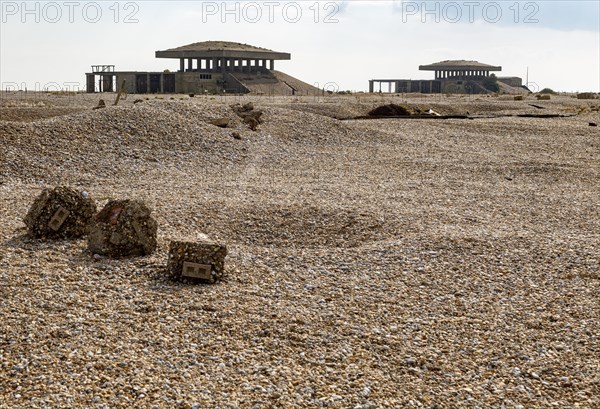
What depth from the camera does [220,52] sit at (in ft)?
211

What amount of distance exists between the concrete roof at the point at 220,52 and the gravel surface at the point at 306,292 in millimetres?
45796

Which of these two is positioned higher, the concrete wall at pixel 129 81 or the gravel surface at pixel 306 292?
the concrete wall at pixel 129 81

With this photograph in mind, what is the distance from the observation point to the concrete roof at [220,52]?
64.5 m

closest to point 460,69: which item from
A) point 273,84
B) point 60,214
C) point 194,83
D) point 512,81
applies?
point 512,81

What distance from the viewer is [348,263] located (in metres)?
10.8

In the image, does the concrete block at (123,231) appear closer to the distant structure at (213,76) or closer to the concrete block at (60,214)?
the concrete block at (60,214)

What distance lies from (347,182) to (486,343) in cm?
995

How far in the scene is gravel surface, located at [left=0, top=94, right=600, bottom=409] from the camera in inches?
272

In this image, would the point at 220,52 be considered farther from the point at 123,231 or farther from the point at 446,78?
the point at 123,231

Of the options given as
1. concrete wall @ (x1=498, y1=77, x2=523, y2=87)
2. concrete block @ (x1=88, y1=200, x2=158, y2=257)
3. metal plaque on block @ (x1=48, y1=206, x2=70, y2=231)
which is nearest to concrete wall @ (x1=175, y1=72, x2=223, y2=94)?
concrete wall @ (x1=498, y1=77, x2=523, y2=87)

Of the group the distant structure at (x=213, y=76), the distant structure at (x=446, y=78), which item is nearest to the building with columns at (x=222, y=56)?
the distant structure at (x=213, y=76)

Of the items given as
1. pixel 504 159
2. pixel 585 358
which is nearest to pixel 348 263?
pixel 585 358

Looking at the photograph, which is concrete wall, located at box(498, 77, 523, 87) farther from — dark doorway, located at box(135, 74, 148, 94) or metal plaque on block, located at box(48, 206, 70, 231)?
metal plaque on block, located at box(48, 206, 70, 231)

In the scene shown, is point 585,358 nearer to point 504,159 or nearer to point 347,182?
point 347,182
